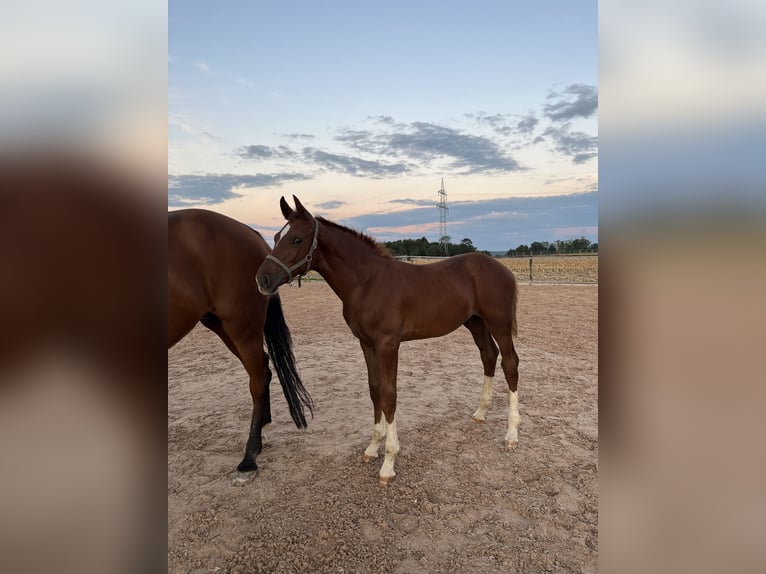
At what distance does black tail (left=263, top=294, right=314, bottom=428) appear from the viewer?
367 cm

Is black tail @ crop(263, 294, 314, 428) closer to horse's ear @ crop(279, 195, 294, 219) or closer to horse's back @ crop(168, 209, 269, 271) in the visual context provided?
horse's back @ crop(168, 209, 269, 271)

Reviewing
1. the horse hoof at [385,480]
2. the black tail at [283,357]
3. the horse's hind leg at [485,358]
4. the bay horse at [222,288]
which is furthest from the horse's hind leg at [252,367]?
the horse's hind leg at [485,358]

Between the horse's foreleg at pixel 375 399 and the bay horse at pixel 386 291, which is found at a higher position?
the bay horse at pixel 386 291

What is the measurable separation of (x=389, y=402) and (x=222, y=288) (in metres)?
1.57

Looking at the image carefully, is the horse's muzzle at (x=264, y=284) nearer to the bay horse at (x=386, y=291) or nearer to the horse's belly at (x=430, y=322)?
the bay horse at (x=386, y=291)

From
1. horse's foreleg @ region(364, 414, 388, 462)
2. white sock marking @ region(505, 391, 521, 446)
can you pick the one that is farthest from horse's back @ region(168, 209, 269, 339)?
white sock marking @ region(505, 391, 521, 446)

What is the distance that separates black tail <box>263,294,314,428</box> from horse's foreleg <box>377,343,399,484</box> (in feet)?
3.10

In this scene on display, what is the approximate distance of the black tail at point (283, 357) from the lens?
12.1 ft

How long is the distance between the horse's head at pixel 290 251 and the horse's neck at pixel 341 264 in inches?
4.8
